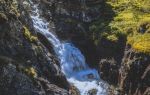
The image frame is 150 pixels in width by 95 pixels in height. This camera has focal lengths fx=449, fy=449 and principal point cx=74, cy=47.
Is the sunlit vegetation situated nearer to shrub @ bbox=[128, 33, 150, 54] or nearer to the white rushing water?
shrub @ bbox=[128, 33, 150, 54]

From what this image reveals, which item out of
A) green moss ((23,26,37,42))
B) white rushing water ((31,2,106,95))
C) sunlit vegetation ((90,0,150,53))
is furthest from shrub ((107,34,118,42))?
green moss ((23,26,37,42))

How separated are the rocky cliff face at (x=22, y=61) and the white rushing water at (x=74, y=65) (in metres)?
3.48

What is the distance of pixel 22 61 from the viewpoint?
63.6 feet

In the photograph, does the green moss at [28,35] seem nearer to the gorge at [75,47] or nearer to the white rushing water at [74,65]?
the gorge at [75,47]

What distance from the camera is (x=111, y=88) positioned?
83.8ft

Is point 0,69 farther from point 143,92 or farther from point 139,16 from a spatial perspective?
point 139,16

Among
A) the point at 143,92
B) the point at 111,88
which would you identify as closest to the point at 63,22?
the point at 111,88

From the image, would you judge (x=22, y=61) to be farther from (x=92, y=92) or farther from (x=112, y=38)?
(x=112, y=38)

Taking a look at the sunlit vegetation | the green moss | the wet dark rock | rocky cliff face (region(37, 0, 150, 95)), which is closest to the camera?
the green moss

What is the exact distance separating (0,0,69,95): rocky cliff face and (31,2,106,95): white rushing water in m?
3.48

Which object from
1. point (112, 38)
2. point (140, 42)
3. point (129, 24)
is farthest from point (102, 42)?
point (140, 42)

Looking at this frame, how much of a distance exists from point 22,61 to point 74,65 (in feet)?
27.1

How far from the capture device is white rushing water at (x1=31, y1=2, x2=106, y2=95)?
25.7 m

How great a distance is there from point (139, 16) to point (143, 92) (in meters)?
7.64
